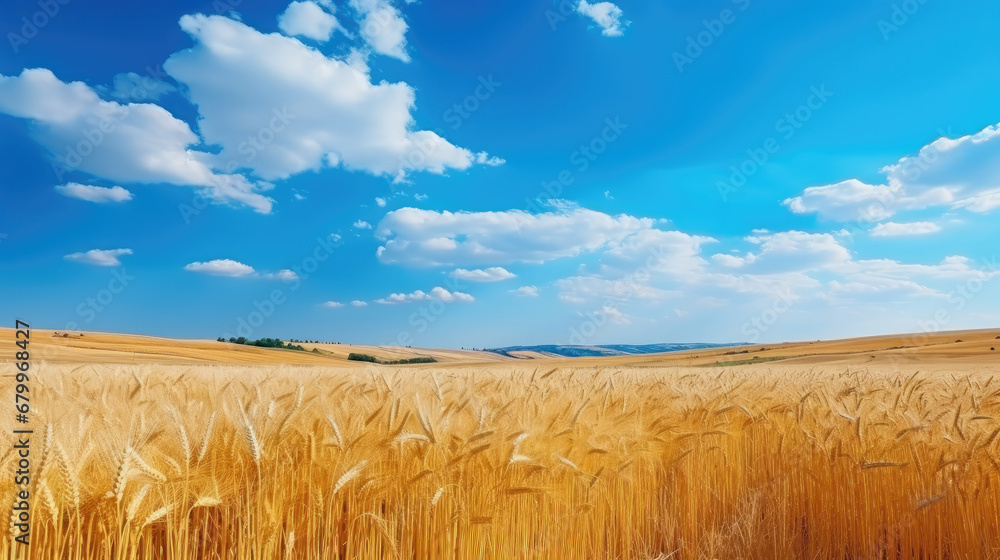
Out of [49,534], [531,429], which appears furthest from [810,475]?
[49,534]

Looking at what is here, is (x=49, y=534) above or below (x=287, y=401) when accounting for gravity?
below

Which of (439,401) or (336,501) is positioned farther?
(439,401)

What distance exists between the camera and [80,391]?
3.24 meters

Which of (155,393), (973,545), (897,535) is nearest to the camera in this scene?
(973,545)

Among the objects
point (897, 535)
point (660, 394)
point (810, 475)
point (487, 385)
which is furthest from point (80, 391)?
point (897, 535)

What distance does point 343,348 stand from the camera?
54.0 metres

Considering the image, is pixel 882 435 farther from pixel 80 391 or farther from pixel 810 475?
pixel 80 391

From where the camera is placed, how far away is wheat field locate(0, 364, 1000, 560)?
1735 mm

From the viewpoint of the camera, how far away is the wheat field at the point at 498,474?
1735 millimetres

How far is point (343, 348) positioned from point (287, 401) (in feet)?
178

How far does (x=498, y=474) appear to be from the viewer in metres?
2.11

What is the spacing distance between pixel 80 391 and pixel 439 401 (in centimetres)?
239

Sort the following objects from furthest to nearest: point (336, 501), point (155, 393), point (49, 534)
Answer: point (155, 393) < point (336, 501) < point (49, 534)

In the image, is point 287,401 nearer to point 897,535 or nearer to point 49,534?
point 49,534
